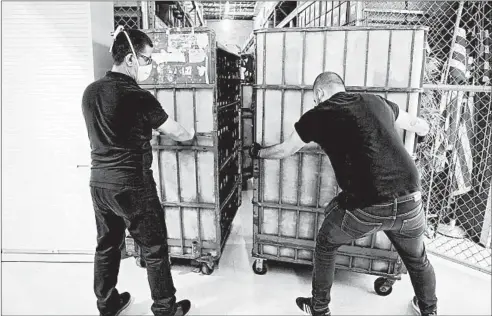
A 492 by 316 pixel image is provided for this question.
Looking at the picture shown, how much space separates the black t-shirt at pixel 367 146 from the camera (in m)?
2.57

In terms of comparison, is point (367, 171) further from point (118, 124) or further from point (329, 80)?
point (118, 124)

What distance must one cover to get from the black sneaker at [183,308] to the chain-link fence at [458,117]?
3.76 meters

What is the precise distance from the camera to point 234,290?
3.81 metres

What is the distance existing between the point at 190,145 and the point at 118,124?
48.6 inches

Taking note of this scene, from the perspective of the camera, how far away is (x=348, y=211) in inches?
108

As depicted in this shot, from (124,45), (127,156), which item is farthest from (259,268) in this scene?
(124,45)

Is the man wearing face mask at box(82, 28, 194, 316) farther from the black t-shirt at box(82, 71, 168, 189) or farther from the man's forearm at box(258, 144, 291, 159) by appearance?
the man's forearm at box(258, 144, 291, 159)

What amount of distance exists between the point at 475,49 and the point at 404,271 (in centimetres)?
364

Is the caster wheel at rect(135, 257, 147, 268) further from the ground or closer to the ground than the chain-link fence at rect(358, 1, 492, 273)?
closer to the ground

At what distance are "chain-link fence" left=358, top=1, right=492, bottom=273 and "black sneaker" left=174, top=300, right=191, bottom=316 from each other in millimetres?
3757

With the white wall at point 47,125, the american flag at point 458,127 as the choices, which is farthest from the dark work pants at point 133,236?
the american flag at point 458,127

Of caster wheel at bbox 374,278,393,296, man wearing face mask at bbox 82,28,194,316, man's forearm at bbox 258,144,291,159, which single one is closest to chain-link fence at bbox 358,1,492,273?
caster wheel at bbox 374,278,393,296

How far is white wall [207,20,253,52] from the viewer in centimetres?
1536

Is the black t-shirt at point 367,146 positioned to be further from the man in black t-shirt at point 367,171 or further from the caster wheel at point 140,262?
the caster wheel at point 140,262
